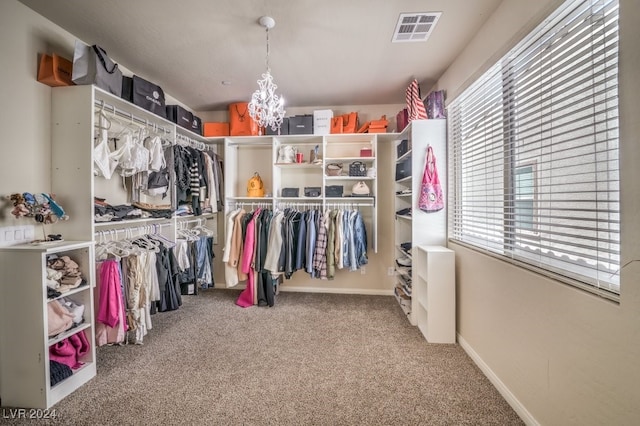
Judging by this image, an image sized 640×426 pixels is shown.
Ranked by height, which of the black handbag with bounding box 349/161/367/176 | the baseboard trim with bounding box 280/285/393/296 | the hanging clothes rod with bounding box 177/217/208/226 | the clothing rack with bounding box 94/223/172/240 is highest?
the black handbag with bounding box 349/161/367/176

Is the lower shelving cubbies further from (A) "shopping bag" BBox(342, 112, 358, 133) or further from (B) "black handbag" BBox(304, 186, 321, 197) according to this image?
(B) "black handbag" BBox(304, 186, 321, 197)

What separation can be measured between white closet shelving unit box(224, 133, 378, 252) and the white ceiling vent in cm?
125

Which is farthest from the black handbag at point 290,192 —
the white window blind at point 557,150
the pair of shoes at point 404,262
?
the white window blind at point 557,150

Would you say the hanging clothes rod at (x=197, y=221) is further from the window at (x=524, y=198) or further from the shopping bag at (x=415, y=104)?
the window at (x=524, y=198)

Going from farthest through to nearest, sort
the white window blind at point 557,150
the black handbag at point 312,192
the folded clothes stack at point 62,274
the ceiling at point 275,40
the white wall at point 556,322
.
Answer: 1. the black handbag at point 312,192
2. the ceiling at point 275,40
3. the folded clothes stack at point 62,274
4. the white window blind at point 557,150
5. the white wall at point 556,322

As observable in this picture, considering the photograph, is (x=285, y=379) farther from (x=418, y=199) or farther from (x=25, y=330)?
(x=418, y=199)

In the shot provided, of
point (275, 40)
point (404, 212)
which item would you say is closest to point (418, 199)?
point (404, 212)

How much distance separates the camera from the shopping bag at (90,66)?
1.89 metres

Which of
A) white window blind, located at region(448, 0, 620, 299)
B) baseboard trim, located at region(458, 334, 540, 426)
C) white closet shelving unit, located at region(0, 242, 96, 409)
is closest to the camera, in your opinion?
white window blind, located at region(448, 0, 620, 299)

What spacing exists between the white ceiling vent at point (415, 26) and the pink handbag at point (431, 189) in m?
0.98

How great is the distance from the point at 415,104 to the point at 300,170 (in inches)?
68.4

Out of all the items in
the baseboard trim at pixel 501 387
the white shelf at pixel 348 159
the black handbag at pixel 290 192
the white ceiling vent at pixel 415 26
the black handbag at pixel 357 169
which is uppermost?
the white ceiling vent at pixel 415 26

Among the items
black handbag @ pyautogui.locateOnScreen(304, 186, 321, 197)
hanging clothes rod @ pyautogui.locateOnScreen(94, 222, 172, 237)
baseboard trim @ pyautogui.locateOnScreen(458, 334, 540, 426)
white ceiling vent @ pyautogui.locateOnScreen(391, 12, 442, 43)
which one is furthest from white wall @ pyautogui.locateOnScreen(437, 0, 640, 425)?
hanging clothes rod @ pyautogui.locateOnScreen(94, 222, 172, 237)

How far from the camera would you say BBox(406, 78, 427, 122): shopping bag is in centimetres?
268
